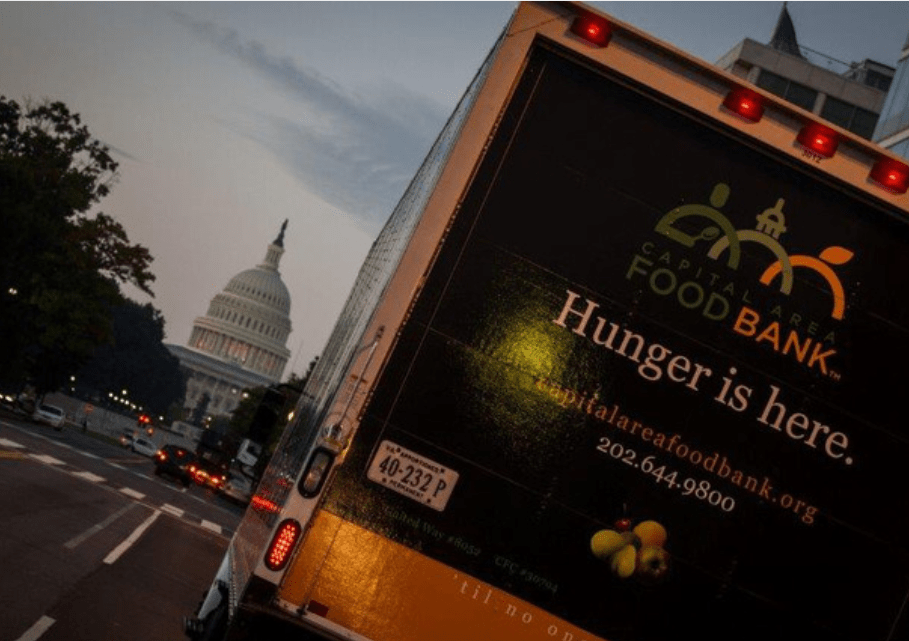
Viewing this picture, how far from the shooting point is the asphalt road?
414 inches

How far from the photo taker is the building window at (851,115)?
187 ft

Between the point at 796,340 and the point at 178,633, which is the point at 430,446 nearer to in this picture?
the point at 796,340

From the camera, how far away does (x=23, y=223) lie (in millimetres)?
48031

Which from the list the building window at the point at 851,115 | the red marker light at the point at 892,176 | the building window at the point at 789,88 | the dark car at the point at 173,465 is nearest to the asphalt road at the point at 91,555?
the red marker light at the point at 892,176

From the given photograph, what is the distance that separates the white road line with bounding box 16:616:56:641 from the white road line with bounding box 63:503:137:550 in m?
5.11

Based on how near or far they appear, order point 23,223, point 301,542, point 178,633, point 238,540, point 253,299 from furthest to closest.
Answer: point 253,299 < point 23,223 < point 178,633 < point 238,540 < point 301,542

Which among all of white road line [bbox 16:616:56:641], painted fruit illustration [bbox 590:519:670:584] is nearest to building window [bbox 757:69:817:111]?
white road line [bbox 16:616:56:641]

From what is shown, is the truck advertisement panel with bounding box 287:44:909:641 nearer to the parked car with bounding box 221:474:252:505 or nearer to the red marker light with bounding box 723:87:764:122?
the red marker light with bounding box 723:87:764:122

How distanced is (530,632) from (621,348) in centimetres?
126

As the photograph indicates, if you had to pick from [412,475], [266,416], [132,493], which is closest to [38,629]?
[266,416]

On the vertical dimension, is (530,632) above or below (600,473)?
below

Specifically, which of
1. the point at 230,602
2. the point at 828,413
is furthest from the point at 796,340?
the point at 230,602

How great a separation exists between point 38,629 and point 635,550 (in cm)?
573

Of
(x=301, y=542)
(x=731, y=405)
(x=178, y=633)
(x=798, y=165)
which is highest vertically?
(x=798, y=165)
